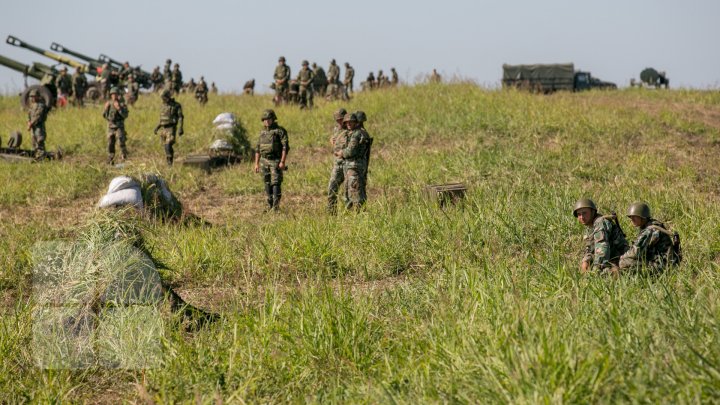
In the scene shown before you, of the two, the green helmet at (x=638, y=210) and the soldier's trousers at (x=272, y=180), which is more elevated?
the green helmet at (x=638, y=210)

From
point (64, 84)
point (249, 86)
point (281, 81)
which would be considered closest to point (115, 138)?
point (281, 81)

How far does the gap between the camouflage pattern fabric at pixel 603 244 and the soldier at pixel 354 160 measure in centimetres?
397

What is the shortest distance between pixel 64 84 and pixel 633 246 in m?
21.5

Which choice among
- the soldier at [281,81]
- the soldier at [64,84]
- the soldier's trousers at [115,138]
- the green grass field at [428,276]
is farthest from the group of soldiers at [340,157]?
the soldier at [64,84]

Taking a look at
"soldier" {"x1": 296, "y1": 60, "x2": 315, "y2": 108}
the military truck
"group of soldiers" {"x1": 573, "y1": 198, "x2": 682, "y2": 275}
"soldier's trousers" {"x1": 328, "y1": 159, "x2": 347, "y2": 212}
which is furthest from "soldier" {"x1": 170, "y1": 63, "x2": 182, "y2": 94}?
"group of soldiers" {"x1": 573, "y1": 198, "x2": 682, "y2": 275}

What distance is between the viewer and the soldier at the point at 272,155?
9.79 metres

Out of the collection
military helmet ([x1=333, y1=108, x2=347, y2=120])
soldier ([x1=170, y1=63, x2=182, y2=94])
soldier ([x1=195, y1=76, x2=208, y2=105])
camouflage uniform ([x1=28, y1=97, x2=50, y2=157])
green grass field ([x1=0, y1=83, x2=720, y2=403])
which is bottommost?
green grass field ([x1=0, y1=83, x2=720, y2=403])

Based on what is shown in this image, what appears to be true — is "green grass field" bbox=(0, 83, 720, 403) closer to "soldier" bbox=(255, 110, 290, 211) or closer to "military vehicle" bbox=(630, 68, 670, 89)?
"soldier" bbox=(255, 110, 290, 211)

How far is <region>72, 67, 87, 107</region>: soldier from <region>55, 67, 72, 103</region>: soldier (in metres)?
0.23

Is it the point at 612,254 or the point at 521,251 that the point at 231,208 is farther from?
the point at 612,254

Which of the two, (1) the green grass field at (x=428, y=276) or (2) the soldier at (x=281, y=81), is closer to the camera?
(1) the green grass field at (x=428, y=276)

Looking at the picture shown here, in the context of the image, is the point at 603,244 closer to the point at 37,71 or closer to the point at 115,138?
the point at 115,138

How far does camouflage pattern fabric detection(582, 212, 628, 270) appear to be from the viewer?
5.13m

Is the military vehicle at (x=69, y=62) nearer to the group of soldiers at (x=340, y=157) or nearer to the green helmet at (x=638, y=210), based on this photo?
the group of soldiers at (x=340, y=157)
